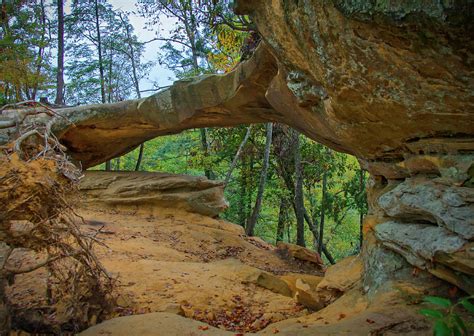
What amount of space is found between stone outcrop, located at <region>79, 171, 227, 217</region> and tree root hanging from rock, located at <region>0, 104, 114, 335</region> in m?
6.98

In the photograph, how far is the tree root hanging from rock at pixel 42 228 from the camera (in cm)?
378

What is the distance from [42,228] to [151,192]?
309 inches

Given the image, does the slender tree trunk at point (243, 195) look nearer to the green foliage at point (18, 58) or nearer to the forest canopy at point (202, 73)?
the forest canopy at point (202, 73)

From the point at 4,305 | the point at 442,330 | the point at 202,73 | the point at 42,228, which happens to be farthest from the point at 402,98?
the point at 202,73

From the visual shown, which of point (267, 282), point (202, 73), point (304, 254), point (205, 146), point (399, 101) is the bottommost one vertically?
point (304, 254)

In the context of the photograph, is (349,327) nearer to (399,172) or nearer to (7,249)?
(399,172)

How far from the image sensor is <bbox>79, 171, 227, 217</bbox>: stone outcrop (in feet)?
38.6

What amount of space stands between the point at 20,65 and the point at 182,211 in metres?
7.18

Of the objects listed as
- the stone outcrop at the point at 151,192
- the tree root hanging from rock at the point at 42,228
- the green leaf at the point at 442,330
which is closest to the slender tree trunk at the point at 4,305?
the tree root hanging from rock at the point at 42,228

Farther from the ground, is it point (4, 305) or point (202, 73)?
point (202, 73)

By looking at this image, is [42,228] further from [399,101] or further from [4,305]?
[399,101]

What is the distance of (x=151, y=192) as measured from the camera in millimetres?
11992

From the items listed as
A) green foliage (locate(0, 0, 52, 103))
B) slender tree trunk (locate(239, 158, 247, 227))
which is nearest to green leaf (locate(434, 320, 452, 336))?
slender tree trunk (locate(239, 158, 247, 227))

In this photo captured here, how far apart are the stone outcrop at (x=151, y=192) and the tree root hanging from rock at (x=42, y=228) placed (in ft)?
22.9
